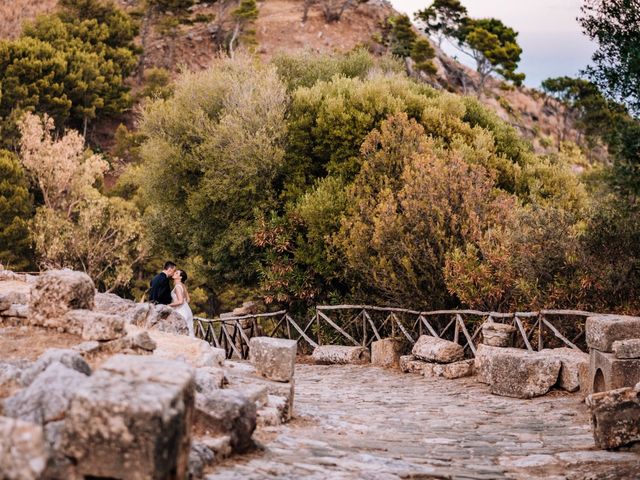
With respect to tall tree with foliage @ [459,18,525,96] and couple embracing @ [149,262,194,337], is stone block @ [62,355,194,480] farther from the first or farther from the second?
tall tree with foliage @ [459,18,525,96]

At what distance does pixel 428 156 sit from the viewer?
21672 mm

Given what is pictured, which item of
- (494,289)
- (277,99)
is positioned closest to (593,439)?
(494,289)

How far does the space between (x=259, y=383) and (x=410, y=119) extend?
15184mm

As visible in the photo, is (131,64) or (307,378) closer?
(307,378)

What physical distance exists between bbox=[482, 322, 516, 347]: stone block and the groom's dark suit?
6461mm

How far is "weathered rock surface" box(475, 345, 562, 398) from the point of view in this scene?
14305 mm

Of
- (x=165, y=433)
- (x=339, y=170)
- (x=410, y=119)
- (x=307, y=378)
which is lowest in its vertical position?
(x=307, y=378)

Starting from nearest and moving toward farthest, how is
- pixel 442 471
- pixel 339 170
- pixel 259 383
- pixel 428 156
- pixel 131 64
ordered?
pixel 442 471 → pixel 259 383 → pixel 428 156 → pixel 339 170 → pixel 131 64

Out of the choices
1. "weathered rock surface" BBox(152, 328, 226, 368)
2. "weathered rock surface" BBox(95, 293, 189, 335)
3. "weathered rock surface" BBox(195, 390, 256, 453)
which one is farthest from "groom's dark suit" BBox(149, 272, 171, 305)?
"weathered rock surface" BBox(195, 390, 256, 453)

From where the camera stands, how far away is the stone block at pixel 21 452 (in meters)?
4.48

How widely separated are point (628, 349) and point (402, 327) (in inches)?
335

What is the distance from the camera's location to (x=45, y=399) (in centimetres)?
645

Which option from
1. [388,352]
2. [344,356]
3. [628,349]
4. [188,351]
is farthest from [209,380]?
[344,356]

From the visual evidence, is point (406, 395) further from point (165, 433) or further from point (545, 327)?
point (165, 433)
